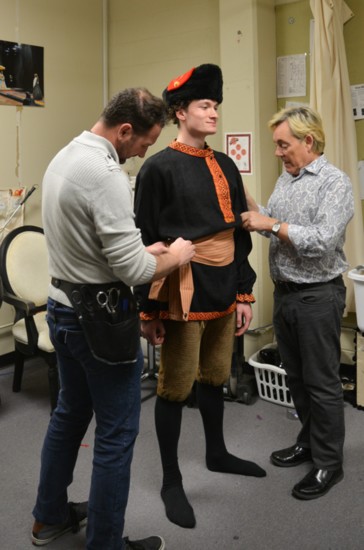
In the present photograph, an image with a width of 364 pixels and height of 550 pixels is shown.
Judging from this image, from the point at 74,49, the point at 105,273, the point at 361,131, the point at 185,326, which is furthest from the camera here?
the point at 74,49

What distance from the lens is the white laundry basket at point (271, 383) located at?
2920 mm

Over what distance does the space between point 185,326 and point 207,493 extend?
72cm

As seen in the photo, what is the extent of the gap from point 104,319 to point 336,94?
2.07 metres

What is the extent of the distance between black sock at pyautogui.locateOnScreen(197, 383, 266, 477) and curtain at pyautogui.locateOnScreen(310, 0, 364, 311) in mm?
1235

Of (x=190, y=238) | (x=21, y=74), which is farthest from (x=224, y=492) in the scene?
(x=21, y=74)

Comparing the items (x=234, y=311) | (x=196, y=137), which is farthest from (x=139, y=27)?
(x=234, y=311)

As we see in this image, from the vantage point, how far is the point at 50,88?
3629 mm

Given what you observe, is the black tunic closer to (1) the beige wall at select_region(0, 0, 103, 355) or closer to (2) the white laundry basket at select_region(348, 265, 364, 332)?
(2) the white laundry basket at select_region(348, 265, 364, 332)

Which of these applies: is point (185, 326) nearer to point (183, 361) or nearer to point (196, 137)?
point (183, 361)

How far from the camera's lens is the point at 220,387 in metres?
2.12

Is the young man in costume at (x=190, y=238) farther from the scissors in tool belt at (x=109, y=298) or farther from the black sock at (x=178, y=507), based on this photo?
the scissors in tool belt at (x=109, y=298)

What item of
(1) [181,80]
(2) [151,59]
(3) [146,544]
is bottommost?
(3) [146,544]

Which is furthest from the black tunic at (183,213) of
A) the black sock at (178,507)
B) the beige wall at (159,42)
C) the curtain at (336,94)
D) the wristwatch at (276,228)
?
the beige wall at (159,42)

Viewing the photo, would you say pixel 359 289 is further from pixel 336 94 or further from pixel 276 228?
pixel 336 94
